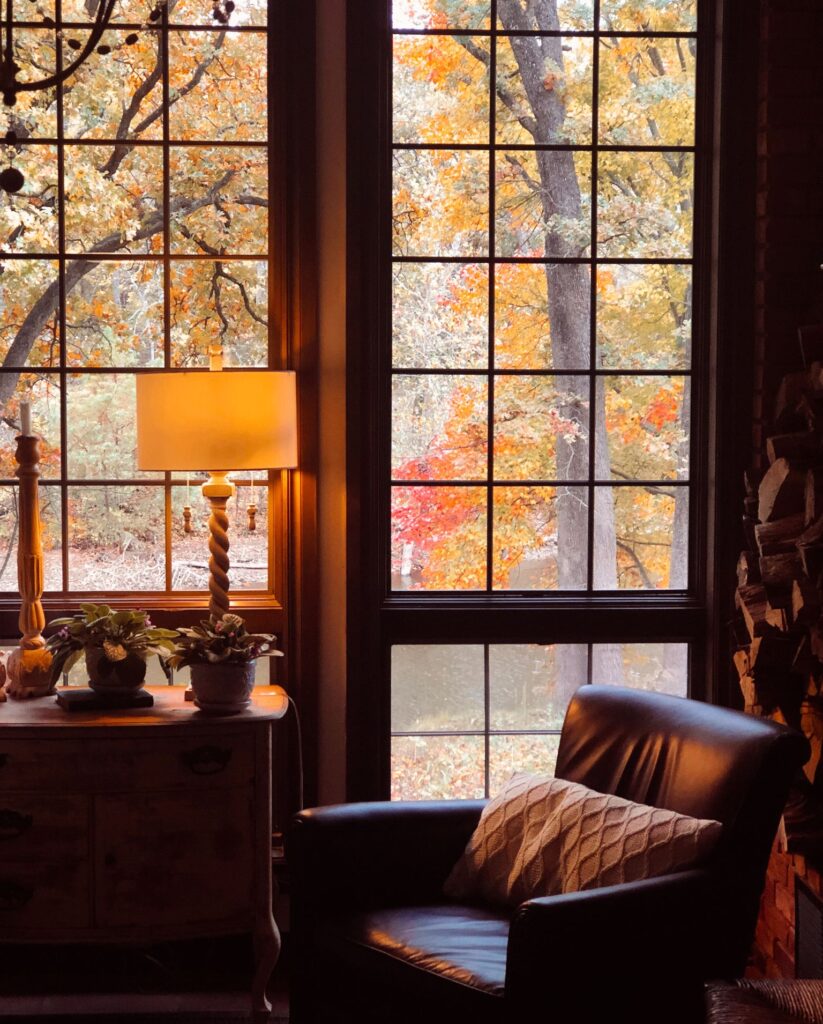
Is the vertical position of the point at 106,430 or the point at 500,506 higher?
the point at 106,430

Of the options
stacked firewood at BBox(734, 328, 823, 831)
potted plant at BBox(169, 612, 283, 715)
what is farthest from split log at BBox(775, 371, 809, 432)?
potted plant at BBox(169, 612, 283, 715)

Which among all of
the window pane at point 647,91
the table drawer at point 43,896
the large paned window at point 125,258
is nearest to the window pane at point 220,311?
the large paned window at point 125,258

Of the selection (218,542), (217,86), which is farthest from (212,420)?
(217,86)

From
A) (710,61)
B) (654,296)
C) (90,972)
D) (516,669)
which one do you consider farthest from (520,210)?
(90,972)

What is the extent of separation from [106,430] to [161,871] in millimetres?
1392

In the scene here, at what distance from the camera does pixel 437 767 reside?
3.70 metres

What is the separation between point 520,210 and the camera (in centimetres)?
363

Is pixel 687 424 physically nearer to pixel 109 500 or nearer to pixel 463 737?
pixel 463 737

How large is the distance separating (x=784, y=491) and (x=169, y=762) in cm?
183

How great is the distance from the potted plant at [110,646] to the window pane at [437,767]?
90cm

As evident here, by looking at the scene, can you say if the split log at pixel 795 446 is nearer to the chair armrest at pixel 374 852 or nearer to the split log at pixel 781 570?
the split log at pixel 781 570

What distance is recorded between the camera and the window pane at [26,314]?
360cm

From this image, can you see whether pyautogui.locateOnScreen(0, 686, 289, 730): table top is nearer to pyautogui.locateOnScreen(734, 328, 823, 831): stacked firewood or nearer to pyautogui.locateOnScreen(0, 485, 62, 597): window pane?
pyautogui.locateOnScreen(0, 485, 62, 597): window pane

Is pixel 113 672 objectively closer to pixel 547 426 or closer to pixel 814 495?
pixel 547 426
